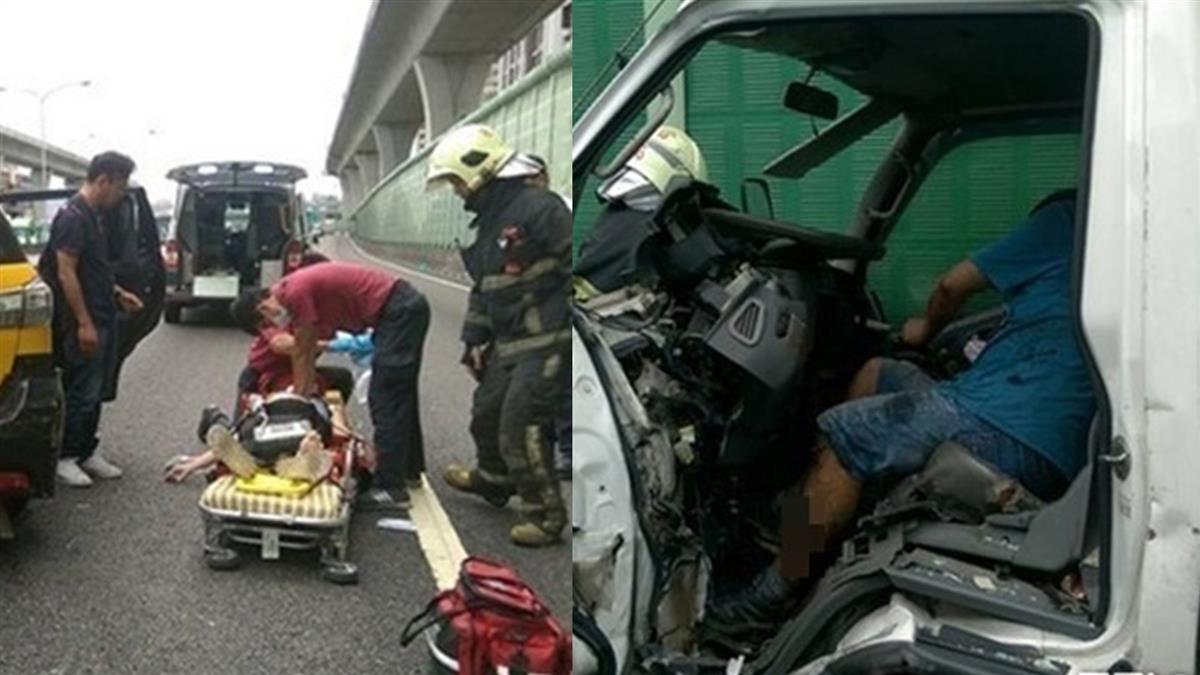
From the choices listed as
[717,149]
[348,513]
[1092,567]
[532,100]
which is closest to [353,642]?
[348,513]

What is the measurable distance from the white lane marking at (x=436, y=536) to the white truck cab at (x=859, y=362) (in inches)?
6.6

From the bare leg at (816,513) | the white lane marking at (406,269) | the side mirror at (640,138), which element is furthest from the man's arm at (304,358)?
the bare leg at (816,513)

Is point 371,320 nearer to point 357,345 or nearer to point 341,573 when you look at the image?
point 357,345

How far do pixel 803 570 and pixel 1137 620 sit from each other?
682 mm

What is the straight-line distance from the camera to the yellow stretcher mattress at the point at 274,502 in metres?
1.74

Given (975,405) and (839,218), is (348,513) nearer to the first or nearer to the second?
(975,405)

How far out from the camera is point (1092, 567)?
60.4 inches

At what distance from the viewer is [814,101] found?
2555 millimetres

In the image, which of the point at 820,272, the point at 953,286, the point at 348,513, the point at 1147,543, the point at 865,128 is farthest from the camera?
the point at 865,128

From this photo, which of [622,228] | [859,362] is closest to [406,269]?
[622,228]

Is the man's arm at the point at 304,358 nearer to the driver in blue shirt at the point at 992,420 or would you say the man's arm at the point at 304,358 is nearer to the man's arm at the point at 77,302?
the man's arm at the point at 77,302

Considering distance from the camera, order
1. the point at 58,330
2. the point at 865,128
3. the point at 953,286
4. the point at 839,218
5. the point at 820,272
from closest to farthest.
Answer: the point at 58,330 < the point at 953,286 < the point at 820,272 < the point at 865,128 < the point at 839,218

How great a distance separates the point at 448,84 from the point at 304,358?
0.44 m

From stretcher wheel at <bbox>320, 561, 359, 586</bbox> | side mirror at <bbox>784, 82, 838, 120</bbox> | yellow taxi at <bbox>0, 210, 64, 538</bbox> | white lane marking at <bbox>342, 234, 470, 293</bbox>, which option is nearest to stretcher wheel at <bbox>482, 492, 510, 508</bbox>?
white lane marking at <bbox>342, 234, 470, 293</bbox>
